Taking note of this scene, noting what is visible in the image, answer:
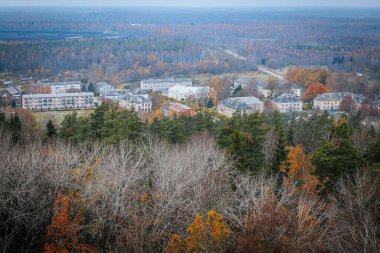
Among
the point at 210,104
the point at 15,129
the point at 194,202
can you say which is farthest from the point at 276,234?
the point at 210,104

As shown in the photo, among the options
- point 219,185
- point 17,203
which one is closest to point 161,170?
point 219,185

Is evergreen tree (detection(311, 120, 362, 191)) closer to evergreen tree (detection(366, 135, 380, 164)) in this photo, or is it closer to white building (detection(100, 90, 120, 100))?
evergreen tree (detection(366, 135, 380, 164))

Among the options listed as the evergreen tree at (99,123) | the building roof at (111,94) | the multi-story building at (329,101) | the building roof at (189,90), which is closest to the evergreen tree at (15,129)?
the evergreen tree at (99,123)

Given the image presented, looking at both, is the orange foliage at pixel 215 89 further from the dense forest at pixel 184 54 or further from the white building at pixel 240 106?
the dense forest at pixel 184 54

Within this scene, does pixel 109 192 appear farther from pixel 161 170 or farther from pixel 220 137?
pixel 220 137

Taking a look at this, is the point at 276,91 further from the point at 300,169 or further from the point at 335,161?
the point at 335,161

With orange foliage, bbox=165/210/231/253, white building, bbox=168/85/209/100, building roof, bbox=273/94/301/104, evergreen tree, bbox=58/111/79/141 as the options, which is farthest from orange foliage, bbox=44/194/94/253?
white building, bbox=168/85/209/100
